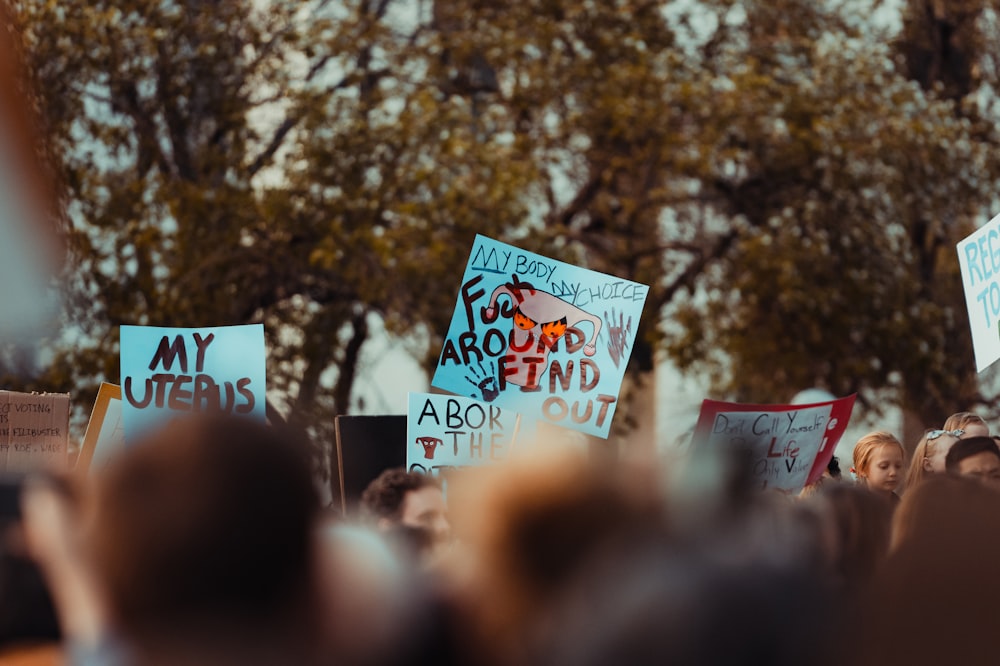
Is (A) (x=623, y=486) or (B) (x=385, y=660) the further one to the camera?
(B) (x=385, y=660)

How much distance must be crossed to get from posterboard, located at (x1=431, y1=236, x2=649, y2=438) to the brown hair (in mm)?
988

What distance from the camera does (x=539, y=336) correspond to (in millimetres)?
6289

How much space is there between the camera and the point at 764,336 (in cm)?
1459

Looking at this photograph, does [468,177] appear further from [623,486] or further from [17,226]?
[623,486]

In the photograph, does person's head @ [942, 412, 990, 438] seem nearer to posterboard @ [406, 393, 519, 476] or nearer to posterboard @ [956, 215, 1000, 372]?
posterboard @ [956, 215, 1000, 372]

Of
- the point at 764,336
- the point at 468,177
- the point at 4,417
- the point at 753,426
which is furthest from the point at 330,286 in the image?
the point at 753,426

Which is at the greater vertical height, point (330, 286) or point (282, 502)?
point (330, 286)

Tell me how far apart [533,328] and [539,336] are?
1.7 inches

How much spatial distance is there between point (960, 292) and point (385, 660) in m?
13.1

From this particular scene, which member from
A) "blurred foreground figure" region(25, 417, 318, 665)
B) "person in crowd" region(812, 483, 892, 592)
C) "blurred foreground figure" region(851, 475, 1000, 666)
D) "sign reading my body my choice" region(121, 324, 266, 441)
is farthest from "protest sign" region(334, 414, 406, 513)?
"blurred foreground figure" region(25, 417, 318, 665)

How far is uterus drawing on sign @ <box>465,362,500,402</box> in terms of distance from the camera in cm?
621

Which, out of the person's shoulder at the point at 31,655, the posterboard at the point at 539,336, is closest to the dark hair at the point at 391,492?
the person's shoulder at the point at 31,655

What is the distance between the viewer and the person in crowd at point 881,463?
5.73 m

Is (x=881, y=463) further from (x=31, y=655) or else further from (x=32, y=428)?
(x=31, y=655)
